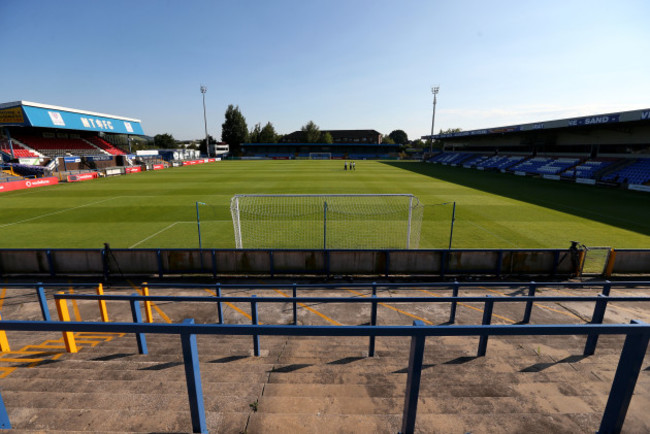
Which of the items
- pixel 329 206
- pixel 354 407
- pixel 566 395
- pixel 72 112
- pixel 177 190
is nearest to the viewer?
pixel 354 407

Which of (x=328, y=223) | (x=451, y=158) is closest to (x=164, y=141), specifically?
(x=451, y=158)

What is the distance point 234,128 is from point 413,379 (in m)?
123

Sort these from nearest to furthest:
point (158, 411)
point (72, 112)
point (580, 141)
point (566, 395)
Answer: point (158, 411) → point (566, 395) → point (580, 141) → point (72, 112)

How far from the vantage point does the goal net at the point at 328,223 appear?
567 inches

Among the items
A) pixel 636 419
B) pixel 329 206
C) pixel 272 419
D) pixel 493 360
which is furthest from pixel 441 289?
pixel 329 206

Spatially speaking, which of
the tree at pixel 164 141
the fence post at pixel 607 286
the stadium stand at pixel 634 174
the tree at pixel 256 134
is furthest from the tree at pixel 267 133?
the fence post at pixel 607 286

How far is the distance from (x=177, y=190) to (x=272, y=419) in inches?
1259

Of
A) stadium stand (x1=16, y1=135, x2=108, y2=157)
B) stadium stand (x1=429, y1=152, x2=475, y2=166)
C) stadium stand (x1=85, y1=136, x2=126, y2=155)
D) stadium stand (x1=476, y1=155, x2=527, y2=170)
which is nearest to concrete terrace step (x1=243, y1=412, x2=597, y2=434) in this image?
stadium stand (x1=476, y1=155, x2=527, y2=170)

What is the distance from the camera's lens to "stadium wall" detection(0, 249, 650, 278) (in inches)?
432

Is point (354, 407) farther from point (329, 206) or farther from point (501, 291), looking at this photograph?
point (329, 206)

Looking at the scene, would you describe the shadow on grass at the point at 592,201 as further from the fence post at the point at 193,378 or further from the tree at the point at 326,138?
the tree at the point at 326,138

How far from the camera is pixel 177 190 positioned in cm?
3086

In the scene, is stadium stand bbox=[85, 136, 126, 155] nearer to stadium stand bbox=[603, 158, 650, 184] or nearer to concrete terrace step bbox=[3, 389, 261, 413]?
concrete terrace step bbox=[3, 389, 261, 413]

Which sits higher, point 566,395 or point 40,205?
point 566,395
